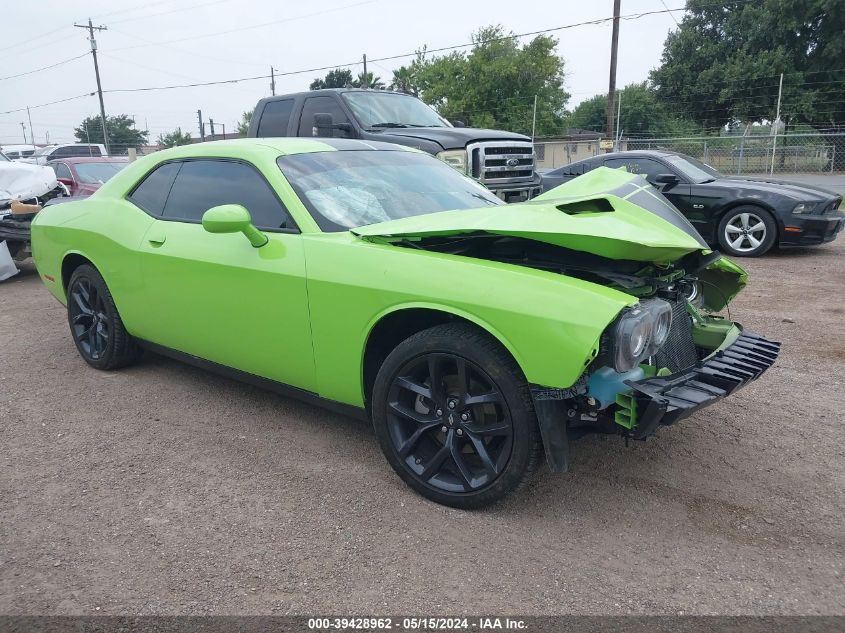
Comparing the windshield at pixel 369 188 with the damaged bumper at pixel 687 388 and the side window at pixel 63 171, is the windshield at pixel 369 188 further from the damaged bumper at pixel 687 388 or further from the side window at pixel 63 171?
the side window at pixel 63 171

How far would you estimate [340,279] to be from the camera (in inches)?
117

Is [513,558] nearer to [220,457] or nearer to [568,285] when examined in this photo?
[568,285]

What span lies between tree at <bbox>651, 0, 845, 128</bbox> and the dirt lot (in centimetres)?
4036

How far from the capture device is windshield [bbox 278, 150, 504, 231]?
3.32 metres

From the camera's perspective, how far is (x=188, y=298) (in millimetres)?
3715

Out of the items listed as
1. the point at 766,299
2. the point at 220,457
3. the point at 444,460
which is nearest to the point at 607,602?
the point at 444,460

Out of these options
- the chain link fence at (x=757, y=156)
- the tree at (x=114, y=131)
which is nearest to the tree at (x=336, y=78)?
the tree at (x=114, y=131)

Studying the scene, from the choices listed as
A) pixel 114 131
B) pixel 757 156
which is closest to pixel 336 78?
pixel 114 131

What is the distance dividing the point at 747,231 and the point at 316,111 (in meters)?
6.01

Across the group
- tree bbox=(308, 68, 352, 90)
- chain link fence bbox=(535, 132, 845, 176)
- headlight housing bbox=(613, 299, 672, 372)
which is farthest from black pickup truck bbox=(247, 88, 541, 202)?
tree bbox=(308, 68, 352, 90)

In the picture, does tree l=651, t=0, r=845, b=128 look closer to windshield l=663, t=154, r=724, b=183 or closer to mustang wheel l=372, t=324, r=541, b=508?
windshield l=663, t=154, r=724, b=183

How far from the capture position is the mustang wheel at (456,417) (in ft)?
8.38

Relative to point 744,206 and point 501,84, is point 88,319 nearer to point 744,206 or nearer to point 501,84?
point 744,206

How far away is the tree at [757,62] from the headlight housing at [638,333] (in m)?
40.9
